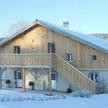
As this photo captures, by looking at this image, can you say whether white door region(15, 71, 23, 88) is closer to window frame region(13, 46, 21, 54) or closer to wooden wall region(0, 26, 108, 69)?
window frame region(13, 46, 21, 54)

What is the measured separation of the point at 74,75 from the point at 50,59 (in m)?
2.65

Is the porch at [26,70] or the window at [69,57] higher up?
the window at [69,57]

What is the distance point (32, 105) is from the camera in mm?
16078

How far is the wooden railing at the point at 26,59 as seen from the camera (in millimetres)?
35031

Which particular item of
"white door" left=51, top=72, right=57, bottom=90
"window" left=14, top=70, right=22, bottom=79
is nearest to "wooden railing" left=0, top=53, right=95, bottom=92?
"white door" left=51, top=72, right=57, bottom=90

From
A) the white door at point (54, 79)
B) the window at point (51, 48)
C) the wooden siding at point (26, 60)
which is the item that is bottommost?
the white door at point (54, 79)

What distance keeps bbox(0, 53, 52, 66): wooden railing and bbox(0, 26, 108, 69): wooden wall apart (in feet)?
7.41

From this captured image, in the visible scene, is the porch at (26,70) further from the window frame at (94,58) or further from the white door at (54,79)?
the window frame at (94,58)

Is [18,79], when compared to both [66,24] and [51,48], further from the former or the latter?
[66,24]

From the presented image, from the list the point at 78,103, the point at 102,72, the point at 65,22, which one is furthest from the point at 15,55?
the point at 78,103

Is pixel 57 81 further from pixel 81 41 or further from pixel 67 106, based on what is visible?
pixel 67 106

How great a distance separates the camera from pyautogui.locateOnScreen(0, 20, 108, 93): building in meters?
34.6

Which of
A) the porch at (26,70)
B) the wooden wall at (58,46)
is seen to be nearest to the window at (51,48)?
the wooden wall at (58,46)

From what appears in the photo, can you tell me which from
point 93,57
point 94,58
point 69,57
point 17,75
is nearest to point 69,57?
point 69,57
